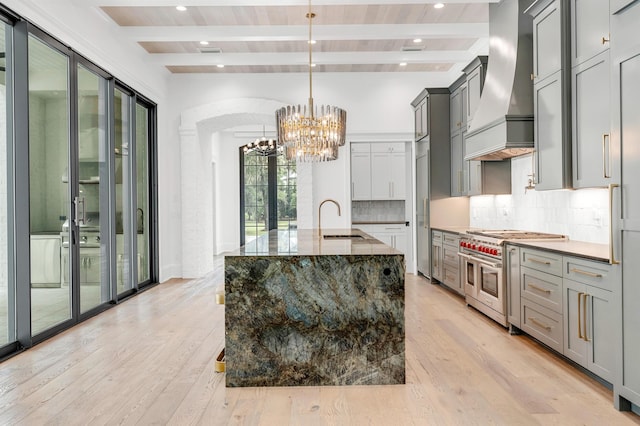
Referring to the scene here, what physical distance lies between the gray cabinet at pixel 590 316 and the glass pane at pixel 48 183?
162 inches

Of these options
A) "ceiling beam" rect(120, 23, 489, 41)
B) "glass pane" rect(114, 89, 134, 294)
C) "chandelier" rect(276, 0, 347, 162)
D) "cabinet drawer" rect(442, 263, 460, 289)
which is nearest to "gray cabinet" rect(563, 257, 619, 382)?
"chandelier" rect(276, 0, 347, 162)

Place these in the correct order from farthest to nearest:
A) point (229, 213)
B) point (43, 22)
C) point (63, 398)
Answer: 1. point (229, 213)
2. point (43, 22)
3. point (63, 398)

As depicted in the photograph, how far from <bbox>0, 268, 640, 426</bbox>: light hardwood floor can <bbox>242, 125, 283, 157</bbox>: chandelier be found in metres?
6.36

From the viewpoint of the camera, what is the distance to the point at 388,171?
27.5 ft

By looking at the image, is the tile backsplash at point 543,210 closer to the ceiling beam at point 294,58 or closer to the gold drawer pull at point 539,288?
the gold drawer pull at point 539,288

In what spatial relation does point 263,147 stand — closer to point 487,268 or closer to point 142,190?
point 142,190

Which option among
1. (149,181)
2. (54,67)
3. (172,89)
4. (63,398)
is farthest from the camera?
(172,89)

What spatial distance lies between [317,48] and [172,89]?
103 inches

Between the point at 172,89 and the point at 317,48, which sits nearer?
the point at 317,48

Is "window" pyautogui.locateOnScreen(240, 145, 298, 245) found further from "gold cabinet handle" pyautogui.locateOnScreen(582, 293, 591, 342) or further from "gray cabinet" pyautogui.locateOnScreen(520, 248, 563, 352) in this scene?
"gold cabinet handle" pyautogui.locateOnScreen(582, 293, 591, 342)

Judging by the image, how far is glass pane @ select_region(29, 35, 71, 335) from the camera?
4.12 m

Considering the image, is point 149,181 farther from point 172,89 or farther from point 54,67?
point 54,67

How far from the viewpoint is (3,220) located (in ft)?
12.3

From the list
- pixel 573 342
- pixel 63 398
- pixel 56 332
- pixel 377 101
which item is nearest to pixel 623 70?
pixel 573 342
